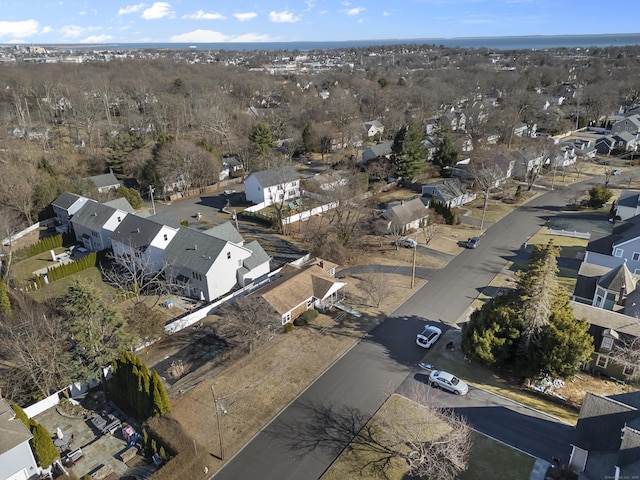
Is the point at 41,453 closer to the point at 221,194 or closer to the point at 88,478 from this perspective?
the point at 88,478

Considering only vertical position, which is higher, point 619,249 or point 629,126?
point 629,126

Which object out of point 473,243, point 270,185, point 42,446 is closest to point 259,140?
point 270,185

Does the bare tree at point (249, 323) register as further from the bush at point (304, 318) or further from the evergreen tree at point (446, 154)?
the evergreen tree at point (446, 154)

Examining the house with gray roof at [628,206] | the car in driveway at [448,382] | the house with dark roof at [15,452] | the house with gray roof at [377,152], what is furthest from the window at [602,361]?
the house with gray roof at [377,152]

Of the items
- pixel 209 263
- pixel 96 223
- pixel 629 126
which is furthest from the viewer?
pixel 629 126

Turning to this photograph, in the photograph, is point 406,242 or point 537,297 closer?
point 537,297

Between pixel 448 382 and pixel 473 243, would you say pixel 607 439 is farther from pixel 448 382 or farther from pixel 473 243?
pixel 473 243

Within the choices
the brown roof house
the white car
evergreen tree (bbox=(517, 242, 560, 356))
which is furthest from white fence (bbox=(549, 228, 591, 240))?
the brown roof house

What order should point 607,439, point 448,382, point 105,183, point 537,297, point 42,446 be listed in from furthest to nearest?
point 105,183
point 448,382
point 537,297
point 42,446
point 607,439
